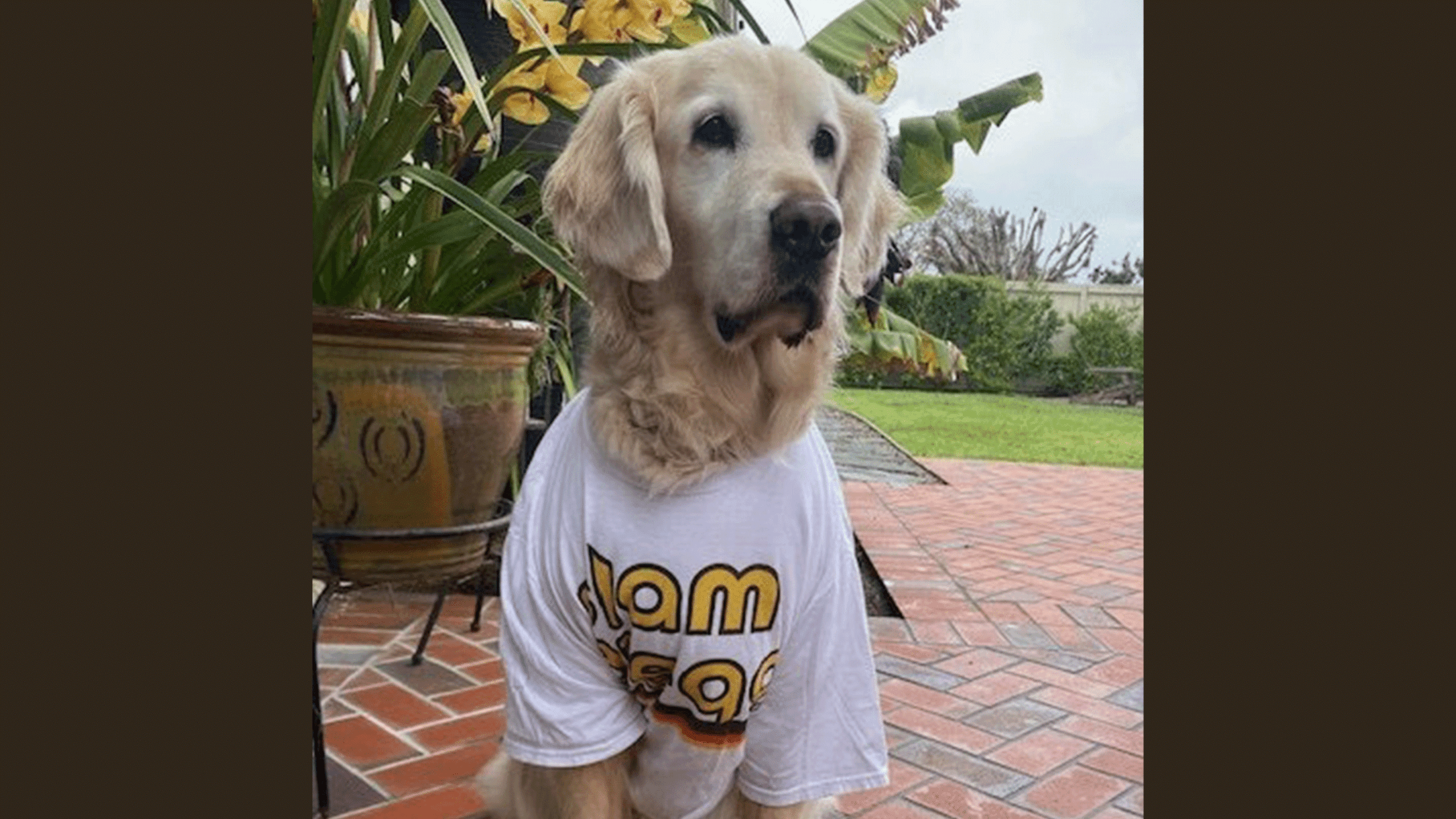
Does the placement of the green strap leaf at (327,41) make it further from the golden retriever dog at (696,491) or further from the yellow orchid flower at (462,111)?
the golden retriever dog at (696,491)

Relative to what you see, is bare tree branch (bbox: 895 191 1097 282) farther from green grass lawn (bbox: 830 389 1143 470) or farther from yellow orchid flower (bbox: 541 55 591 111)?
yellow orchid flower (bbox: 541 55 591 111)

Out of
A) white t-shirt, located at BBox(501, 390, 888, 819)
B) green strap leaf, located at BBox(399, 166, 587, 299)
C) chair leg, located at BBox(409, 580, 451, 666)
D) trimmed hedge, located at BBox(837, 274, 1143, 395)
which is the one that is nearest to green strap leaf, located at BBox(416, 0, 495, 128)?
green strap leaf, located at BBox(399, 166, 587, 299)

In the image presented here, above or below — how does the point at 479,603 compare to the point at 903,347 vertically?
below

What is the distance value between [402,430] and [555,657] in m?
0.72

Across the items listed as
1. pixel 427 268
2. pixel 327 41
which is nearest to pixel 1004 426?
pixel 427 268

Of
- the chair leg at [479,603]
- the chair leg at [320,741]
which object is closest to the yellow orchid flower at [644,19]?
the chair leg at [320,741]

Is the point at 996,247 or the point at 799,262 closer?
the point at 799,262

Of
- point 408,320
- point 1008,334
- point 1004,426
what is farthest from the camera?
point 1008,334

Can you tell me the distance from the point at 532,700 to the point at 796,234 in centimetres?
96

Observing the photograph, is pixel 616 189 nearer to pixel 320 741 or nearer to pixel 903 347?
pixel 320 741

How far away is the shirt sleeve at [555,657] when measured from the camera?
1727 mm

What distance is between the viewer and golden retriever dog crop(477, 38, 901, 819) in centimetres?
170

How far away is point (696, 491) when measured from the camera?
1766 millimetres

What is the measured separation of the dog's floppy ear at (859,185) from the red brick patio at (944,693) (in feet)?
4.34
